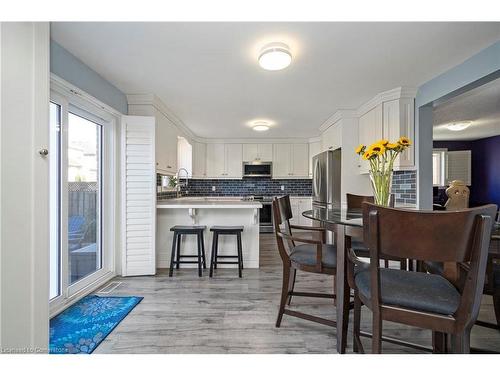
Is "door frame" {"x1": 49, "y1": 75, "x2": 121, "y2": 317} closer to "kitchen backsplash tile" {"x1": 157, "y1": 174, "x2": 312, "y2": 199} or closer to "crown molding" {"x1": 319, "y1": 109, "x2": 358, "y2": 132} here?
"crown molding" {"x1": 319, "y1": 109, "x2": 358, "y2": 132}

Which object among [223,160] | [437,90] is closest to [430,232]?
[437,90]

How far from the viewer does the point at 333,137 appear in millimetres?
4281

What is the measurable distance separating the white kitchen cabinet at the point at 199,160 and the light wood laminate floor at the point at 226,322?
3119mm

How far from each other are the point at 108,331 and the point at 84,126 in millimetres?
1999

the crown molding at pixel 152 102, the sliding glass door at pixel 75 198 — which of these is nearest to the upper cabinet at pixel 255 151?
the crown molding at pixel 152 102

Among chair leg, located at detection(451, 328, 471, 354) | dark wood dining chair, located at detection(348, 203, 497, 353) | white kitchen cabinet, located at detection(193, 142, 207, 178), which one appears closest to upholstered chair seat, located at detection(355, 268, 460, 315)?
dark wood dining chair, located at detection(348, 203, 497, 353)

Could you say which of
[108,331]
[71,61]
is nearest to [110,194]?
[71,61]

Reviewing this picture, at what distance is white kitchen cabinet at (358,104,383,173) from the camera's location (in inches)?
130

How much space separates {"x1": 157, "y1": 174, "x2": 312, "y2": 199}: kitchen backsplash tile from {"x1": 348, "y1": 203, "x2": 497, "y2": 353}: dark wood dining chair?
16.7ft

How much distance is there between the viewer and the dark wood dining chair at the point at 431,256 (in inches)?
35.7

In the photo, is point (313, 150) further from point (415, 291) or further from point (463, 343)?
point (463, 343)

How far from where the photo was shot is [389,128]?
313cm

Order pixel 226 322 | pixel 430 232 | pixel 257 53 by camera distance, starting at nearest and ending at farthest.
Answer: pixel 430 232 → pixel 226 322 → pixel 257 53

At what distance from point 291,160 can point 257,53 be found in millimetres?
4083
